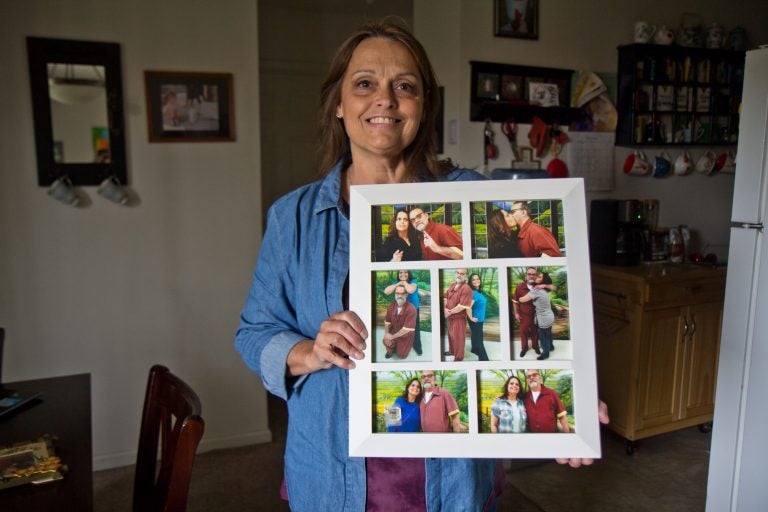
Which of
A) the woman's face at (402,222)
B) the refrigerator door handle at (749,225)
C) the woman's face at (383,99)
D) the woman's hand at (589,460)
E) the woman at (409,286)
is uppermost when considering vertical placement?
the woman's face at (383,99)

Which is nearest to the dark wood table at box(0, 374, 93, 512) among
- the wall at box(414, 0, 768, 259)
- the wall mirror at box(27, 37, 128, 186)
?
the wall mirror at box(27, 37, 128, 186)

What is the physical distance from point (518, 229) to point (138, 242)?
7.31 ft

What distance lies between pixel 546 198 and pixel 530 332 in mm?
205

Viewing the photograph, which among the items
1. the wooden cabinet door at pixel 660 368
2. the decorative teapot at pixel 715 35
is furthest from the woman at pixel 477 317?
the decorative teapot at pixel 715 35

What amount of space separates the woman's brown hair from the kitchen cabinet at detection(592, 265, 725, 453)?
202 centimetres

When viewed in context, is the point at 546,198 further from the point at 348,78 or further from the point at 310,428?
the point at 310,428

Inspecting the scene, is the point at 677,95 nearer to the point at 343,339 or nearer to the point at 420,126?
the point at 420,126

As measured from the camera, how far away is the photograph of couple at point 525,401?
0.84 meters

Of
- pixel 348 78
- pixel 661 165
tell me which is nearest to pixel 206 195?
pixel 348 78

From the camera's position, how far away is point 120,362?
2.69 meters

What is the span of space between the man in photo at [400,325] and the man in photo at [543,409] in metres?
0.19

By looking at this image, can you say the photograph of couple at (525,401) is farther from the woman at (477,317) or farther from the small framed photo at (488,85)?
the small framed photo at (488,85)

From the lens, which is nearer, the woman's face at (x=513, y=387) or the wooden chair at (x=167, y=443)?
the woman's face at (x=513, y=387)

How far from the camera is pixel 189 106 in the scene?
2.64 m
